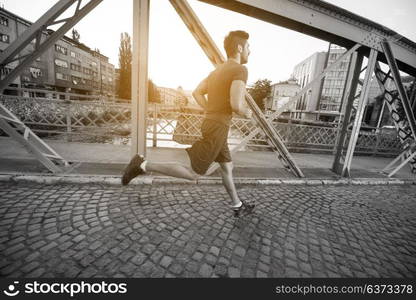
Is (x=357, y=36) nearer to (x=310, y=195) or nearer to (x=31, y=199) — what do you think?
(x=310, y=195)

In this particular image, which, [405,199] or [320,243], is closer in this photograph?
[320,243]

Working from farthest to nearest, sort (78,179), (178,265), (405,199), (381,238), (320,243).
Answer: (405,199) < (78,179) < (381,238) < (320,243) < (178,265)

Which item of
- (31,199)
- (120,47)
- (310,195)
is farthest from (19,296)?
(120,47)

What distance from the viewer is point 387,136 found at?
10062 millimetres

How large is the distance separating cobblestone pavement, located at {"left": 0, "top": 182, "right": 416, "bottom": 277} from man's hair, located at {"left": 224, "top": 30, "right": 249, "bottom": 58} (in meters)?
2.28

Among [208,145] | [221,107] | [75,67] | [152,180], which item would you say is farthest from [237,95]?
[75,67]

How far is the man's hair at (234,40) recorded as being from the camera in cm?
254

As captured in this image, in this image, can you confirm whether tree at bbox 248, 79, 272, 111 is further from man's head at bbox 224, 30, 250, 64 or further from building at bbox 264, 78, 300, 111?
man's head at bbox 224, 30, 250, 64

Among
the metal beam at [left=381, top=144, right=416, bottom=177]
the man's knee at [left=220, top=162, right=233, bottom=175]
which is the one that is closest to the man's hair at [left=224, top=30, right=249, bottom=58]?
the man's knee at [left=220, top=162, right=233, bottom=175]

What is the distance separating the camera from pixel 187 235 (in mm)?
2465

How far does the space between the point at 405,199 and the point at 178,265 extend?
211 inches

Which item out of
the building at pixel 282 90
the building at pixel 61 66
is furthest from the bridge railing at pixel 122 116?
the building at pixel 282 90

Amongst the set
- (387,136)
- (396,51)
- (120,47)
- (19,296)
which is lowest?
(19,296)

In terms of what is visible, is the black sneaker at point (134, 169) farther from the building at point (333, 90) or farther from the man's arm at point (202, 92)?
the building at point (333, 90)
